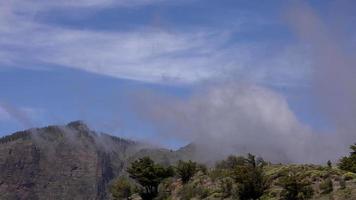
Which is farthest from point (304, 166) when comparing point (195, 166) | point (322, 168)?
point (195, 166)

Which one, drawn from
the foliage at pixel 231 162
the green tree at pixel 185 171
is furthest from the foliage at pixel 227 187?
the foliage at pixel 231 162

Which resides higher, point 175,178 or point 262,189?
point 175,178

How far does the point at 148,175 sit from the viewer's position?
5416 cm

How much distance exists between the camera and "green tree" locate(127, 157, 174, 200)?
2135 inches

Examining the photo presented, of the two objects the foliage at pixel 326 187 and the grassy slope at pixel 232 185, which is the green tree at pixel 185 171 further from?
the foliage at pixel 326 187

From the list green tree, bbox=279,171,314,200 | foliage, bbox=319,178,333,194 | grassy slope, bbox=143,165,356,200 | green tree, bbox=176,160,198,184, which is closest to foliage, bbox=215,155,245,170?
grassy slope, bbox=143,165,356,200

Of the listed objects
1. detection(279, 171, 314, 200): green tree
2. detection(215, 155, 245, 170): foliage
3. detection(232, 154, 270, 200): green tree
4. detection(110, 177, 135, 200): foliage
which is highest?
detection(215, 155, 245, 170): foliage

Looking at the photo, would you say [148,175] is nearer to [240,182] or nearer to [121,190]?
[121,190]

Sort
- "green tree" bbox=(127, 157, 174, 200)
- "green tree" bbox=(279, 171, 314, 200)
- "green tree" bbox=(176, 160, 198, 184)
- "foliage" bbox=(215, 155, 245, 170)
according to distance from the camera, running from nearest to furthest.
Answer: "green tree" bbox=(279, 171, 314, 200) → "green tree" bbox=(127, 157, 174, 200) → "green tree" bbox=(176, 160, 198, 184) → "foliage" bbox=(215, 155, 245, 170)

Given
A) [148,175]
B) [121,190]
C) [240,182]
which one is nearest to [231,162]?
[148,175]

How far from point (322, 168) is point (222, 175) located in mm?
9111

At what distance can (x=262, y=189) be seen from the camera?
145 ft

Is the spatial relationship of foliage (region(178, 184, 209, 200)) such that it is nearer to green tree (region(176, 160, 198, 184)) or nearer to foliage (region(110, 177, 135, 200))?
green tree (region(176, 160, 198, 184))

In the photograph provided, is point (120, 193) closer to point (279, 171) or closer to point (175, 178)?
point (175, 178)
